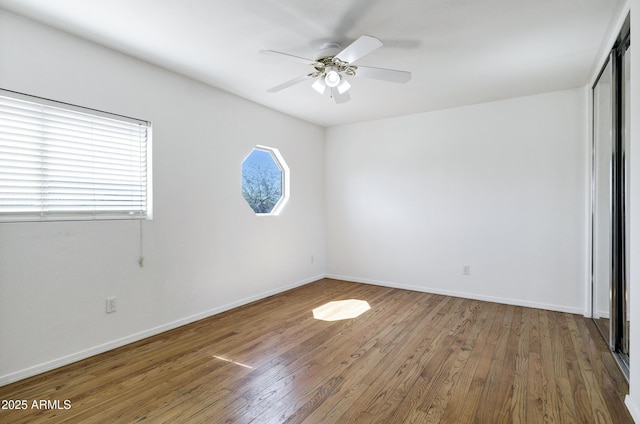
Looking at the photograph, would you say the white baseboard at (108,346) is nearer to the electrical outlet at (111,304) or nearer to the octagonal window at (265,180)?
the electrical outlet at (111,304)

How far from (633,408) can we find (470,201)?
276cm

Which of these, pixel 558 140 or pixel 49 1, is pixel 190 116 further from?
pixel 558 140

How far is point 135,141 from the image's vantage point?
296 cm

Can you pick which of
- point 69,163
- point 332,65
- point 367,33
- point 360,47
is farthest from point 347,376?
point 69,163

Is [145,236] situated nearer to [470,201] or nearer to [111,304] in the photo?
[111,304]

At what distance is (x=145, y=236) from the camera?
9.84ft

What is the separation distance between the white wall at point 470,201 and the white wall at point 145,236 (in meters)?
1.11

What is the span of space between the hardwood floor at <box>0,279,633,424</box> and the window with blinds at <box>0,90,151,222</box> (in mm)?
1203

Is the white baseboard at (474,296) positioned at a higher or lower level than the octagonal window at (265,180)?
lower

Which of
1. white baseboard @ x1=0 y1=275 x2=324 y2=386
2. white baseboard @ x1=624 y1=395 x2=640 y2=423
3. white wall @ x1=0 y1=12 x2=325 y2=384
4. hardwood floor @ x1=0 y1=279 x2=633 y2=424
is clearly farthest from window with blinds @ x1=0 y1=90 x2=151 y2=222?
white baseboard @ x1=624 y1=395 x2=640 y2=423

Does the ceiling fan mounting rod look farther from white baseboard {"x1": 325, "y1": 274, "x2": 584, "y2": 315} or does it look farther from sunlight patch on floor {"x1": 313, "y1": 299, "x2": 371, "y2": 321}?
white baseboard {"x1": 325, "y1": 274, "x2": 584, "y2": 315}

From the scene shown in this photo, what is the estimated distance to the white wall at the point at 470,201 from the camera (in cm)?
373

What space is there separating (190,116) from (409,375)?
311 centimetres

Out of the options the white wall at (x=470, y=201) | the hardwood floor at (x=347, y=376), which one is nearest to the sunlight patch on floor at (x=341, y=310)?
the hardwood floor at (x=347, y=376)
